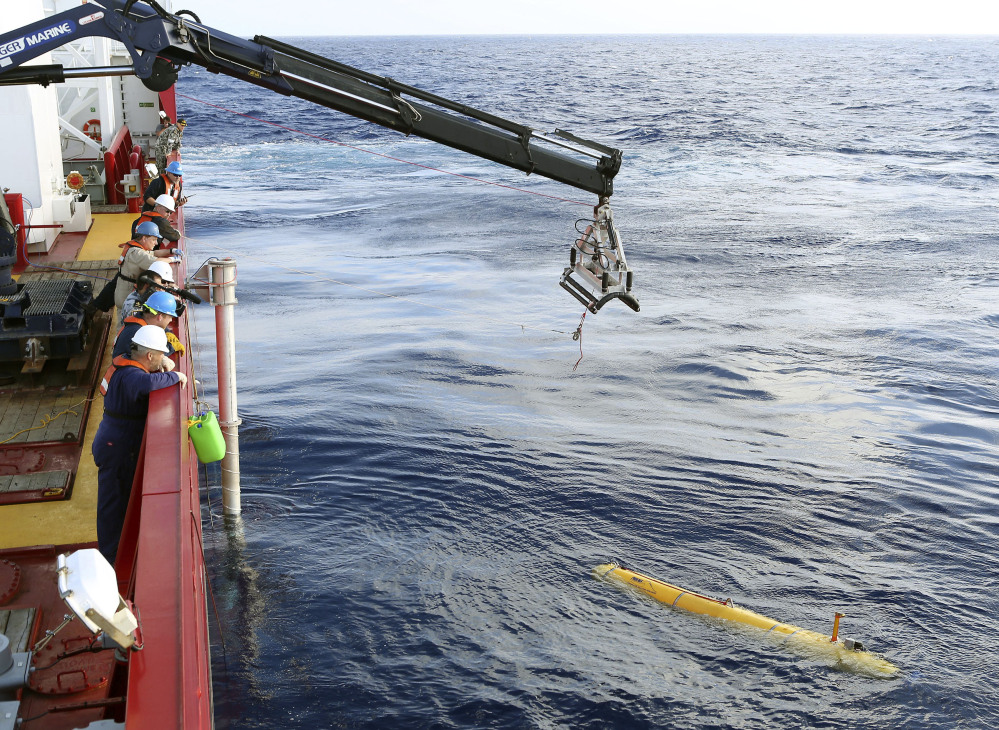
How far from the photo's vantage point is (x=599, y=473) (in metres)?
12.9

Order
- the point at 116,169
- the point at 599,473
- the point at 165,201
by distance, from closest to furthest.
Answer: the point at 165,201
the point at 599,473
the point at 116,169

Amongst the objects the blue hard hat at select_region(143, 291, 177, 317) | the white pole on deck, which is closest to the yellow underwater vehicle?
the white pole on deck

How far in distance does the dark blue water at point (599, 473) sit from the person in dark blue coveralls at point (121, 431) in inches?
114

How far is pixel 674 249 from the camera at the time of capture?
92.8ft

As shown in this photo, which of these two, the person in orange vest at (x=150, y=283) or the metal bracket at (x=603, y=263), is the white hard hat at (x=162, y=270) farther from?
the metal bracket at (x=603, y=263)

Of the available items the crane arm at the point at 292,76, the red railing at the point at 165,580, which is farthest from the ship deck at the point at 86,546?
the crane arm at the point at 292,76

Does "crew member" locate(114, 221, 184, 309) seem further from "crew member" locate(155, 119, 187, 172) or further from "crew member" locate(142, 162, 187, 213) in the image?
"crew member" locate(155, 119, 187, 172)

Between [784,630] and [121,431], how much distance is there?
23.3 ft

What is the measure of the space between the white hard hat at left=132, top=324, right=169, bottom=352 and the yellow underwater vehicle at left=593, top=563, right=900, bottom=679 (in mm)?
6159

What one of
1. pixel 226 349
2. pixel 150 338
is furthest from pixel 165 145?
pixel 150 338

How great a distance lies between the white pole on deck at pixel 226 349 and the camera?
8789mm

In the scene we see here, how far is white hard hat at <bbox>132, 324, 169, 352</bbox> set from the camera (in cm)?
613

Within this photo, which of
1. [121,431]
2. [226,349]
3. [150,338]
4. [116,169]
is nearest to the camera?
[150,338]

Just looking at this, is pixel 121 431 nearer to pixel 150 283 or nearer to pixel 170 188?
pixel 150 283
